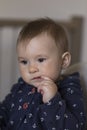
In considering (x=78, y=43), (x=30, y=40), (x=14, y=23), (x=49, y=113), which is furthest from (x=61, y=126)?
(x=78, y=43)

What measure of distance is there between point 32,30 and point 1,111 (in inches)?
11.8

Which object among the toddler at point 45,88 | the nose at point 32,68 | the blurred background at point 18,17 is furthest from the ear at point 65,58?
the blurred background at point 18,17

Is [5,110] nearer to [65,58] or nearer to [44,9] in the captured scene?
[65,58]

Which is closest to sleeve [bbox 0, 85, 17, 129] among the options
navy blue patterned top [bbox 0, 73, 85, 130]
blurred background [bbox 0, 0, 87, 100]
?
navy blue patterned top [bbox 0, 73, 85, 130]

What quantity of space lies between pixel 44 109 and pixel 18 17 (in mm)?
979

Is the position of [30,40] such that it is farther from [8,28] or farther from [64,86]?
[8,28]

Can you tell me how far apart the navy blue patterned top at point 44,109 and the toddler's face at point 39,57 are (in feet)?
0.25

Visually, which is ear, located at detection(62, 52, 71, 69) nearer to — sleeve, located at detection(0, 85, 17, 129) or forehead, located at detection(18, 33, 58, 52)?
forehead, located at detection(18, 33, 58, 52)

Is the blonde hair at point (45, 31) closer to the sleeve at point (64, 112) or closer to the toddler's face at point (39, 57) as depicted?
the toddler's face at point (39, 57)

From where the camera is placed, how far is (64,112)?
979mm

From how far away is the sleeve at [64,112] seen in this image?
97 cm

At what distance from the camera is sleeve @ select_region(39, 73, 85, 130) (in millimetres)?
970

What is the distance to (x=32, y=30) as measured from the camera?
1040 millimetres

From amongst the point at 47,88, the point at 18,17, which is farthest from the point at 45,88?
the point at 18,17
